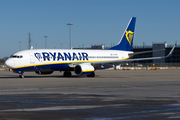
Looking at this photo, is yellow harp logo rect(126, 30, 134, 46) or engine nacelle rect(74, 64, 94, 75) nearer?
engine nacelle rect(74, 64, 94, 75)

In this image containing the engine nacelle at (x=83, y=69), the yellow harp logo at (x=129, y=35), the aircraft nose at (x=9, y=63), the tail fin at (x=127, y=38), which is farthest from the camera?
the yellow harp logo at (x=129, y=35)

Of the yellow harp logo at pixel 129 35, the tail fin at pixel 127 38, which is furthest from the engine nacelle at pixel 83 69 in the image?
the yellow harp logo at pixel 129 35

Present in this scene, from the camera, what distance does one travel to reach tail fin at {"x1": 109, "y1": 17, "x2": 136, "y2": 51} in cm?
5328

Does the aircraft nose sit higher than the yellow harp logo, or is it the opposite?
the yellow harp logo

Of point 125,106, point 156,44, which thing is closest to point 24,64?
point 125,106

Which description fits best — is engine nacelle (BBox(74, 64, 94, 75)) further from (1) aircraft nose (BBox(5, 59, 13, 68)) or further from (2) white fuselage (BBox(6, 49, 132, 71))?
(1) aircraft nose (BBox(5, 59, 13, 68))

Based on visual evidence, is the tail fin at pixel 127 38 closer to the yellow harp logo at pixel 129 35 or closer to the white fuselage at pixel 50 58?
the yellow harp logo at pixel 129 35

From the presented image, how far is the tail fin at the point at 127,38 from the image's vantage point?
5328 centimetres

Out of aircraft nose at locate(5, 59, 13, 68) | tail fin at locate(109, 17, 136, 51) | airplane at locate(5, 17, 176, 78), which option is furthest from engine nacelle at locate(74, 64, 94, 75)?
tail fin at locate(109, 17, 136, 51)

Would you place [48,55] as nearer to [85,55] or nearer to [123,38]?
[85,55]

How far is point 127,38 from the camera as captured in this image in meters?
53.7

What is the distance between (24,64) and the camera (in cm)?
4062

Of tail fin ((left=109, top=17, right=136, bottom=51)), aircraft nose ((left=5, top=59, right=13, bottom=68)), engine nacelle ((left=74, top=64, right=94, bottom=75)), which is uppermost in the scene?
tail fin ((left=109, top=17, right=136, bottom=51))

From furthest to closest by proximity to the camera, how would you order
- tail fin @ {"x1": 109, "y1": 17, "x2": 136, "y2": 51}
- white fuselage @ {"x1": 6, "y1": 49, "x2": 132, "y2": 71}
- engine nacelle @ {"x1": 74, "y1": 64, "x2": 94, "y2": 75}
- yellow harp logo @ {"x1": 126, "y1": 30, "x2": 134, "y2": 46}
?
yellow harp logo @ {"x1": 126, "y1": 30, "x2": 134, "y2": 46}, tail fin @ {"x1": 109, "y1": 17, "x2": 136, "y2": 51}, engine nacelle @ {"x1": 74, "y1": 64, "x2": 94, "y2": 75}, white fuselage @ {"x1": 6, "y1": 49, "x2": 132, "y2": 71}
